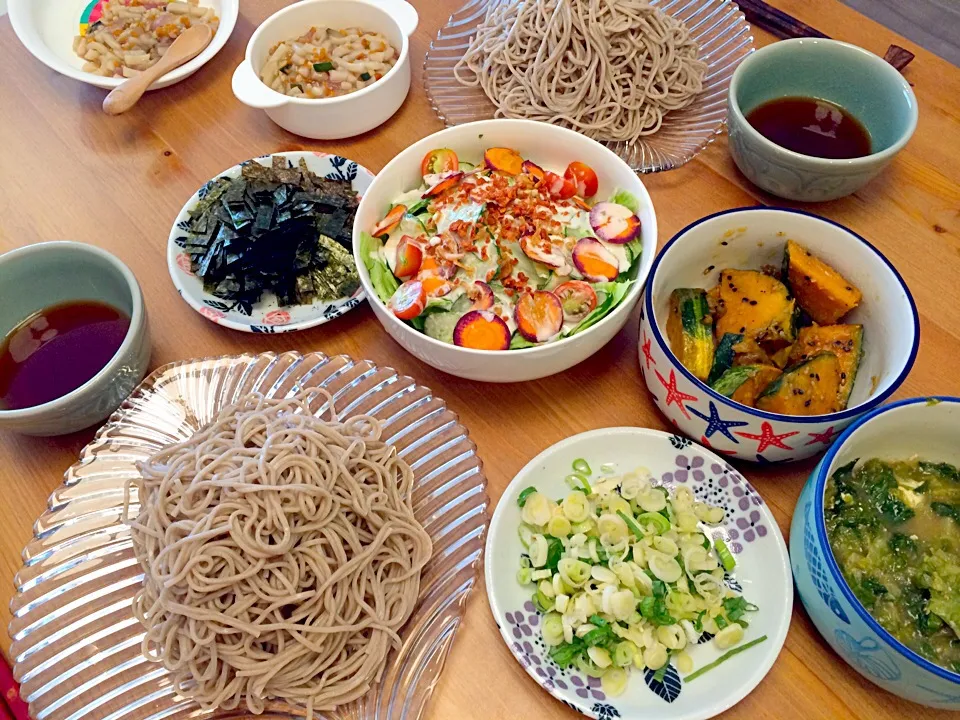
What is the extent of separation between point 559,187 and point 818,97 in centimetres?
71

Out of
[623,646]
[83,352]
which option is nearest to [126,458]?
[83,352]

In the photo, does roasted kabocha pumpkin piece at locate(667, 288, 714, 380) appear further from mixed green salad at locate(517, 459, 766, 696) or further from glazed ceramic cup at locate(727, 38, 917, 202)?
glazed ceramic cup at locate(727, 38, 917, 202)

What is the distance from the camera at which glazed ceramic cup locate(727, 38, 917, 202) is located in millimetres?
1508

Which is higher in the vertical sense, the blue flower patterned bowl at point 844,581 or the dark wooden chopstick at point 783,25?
the dark wooden chopstick at point 783,25

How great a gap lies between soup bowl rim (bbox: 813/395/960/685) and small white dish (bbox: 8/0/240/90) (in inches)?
70.4

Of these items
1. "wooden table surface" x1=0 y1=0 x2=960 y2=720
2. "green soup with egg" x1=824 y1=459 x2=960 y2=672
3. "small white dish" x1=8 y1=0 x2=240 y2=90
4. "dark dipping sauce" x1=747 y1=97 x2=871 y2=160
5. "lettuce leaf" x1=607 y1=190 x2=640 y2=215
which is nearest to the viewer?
"green soup with egg" x1=824 y1=459 x2=960 y2=672

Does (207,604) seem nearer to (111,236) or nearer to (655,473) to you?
(655,473)

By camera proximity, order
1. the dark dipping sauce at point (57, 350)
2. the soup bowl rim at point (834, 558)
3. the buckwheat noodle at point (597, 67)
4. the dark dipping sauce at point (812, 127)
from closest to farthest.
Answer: the soup bowl rim at point (834, 558) < the dark dipping sauce at point (57, 350) < the dark dipping sauce at point (812, 127) < the buckwheat noodle at point (597, 67)

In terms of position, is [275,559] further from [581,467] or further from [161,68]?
[161,68]

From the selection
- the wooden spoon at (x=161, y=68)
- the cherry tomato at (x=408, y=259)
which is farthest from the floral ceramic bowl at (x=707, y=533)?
the wooden spoon at (x=161, y=68)

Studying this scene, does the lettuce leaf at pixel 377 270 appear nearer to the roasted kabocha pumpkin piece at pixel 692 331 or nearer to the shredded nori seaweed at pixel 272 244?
the shredded nori seaweed at pixel 272 244

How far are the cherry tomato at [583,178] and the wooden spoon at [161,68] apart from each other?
1113mm

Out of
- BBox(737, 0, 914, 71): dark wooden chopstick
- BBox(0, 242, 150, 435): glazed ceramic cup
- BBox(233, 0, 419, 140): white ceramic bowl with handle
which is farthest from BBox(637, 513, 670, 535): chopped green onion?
BBox(737, 0, 914, 71): dark wooden chopstick

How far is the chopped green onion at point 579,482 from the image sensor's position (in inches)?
50.7
